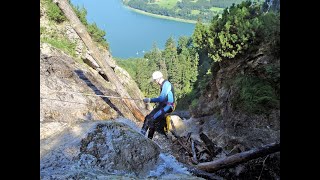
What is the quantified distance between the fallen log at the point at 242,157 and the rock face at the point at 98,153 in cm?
104

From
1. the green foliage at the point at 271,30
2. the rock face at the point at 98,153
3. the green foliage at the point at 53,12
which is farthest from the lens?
the green foliage at the point at 53,12

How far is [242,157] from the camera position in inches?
253

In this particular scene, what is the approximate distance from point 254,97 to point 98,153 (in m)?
8.93

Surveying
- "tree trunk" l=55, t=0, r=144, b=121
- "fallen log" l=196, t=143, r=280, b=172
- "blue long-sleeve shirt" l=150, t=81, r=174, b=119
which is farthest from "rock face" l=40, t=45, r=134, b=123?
"fallen log" l=196, t=143, r=280, b=172

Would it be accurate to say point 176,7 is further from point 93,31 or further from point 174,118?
point 174,118

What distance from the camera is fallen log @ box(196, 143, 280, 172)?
6.18 meters

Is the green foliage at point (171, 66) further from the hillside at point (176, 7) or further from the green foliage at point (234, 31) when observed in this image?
the green foliage at point (234, 31)

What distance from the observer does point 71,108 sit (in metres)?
10.0

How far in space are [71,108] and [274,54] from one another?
8288 millimetres

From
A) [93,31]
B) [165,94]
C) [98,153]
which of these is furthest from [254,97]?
[93,31]

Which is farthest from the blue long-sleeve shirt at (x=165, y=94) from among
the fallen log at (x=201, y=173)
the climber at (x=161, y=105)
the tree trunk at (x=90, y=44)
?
the tree trunk at (x=90, y=44)

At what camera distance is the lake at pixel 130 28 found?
92.3 m
